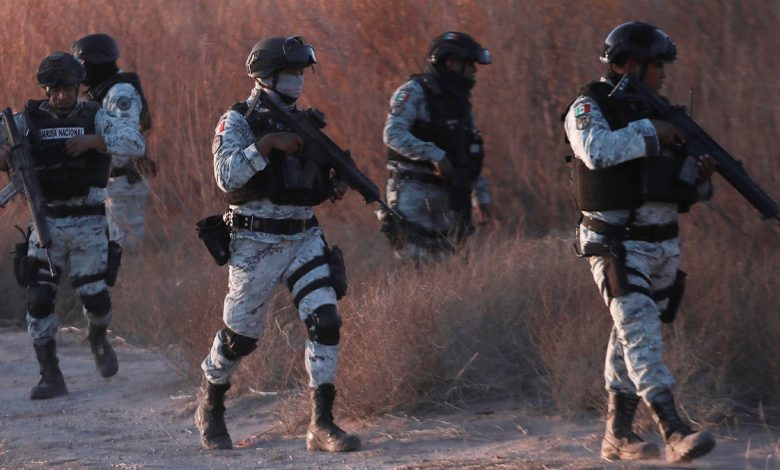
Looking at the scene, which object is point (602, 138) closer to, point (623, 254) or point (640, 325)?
point (623, 254)

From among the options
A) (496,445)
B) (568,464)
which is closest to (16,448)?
(496,445)

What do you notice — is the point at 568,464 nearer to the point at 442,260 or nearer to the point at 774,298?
the point at 774,298

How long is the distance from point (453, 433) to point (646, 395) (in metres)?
1.32

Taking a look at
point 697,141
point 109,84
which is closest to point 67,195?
point 109,84

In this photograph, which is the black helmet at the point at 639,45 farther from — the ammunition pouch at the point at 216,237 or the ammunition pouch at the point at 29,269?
the ammunition pouch at the point at 29,269

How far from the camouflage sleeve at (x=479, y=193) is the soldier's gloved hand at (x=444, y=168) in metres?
0.42

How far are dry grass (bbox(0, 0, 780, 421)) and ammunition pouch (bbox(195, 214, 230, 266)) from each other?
3.18 ft

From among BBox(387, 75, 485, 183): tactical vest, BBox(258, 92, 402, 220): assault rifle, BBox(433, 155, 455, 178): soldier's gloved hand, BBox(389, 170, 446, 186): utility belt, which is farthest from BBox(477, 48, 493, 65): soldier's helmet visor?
BBox(258, 92, 402, 220): assault rifle

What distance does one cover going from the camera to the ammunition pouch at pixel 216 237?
618cm

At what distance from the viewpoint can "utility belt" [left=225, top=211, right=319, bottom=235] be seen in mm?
6113

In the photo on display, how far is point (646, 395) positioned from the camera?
5312mm

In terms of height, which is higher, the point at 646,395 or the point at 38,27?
the point at 38,27

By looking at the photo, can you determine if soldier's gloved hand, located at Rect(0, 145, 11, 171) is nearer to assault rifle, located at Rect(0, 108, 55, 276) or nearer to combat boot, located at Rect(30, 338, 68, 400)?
assault rifle, located at Rect(0, 108, 55, 276)

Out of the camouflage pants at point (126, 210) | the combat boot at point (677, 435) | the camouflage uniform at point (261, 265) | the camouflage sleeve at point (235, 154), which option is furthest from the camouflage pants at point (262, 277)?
the camouflage pants at point (126, 210)
